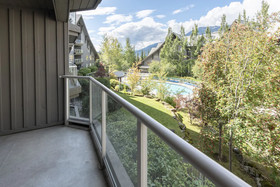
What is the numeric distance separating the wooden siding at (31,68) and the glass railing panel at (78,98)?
0.23 metres

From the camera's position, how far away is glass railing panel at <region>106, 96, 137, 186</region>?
4.34 feet

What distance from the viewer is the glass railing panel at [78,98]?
146 inches

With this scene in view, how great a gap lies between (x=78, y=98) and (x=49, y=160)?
5.55 ft

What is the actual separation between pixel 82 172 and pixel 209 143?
5961mm

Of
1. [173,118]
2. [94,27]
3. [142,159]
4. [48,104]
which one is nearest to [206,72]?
[173,118]

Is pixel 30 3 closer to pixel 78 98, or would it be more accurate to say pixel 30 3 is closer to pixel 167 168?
pixel 78 98

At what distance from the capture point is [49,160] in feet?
8.12

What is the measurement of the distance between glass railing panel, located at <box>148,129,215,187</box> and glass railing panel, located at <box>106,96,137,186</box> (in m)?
0.27

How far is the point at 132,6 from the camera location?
2958 inches

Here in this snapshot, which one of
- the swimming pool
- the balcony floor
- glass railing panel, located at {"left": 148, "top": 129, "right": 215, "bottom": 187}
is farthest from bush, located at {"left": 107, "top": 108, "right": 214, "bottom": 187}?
the swimming pool

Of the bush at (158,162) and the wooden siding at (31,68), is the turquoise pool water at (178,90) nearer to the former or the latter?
the wooden siding at (31,68)

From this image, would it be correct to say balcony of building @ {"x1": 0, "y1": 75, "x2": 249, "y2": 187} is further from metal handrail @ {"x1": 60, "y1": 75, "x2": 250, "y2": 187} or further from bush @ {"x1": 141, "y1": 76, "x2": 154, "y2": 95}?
bush @ {"x1": 141, "y1": 76, "x2": 154, "y2": 95}

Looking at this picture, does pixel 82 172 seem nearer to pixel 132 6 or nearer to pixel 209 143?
pixel 209 143

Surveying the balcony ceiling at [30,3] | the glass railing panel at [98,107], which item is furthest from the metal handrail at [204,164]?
the balcony ceiling at [30,3]
